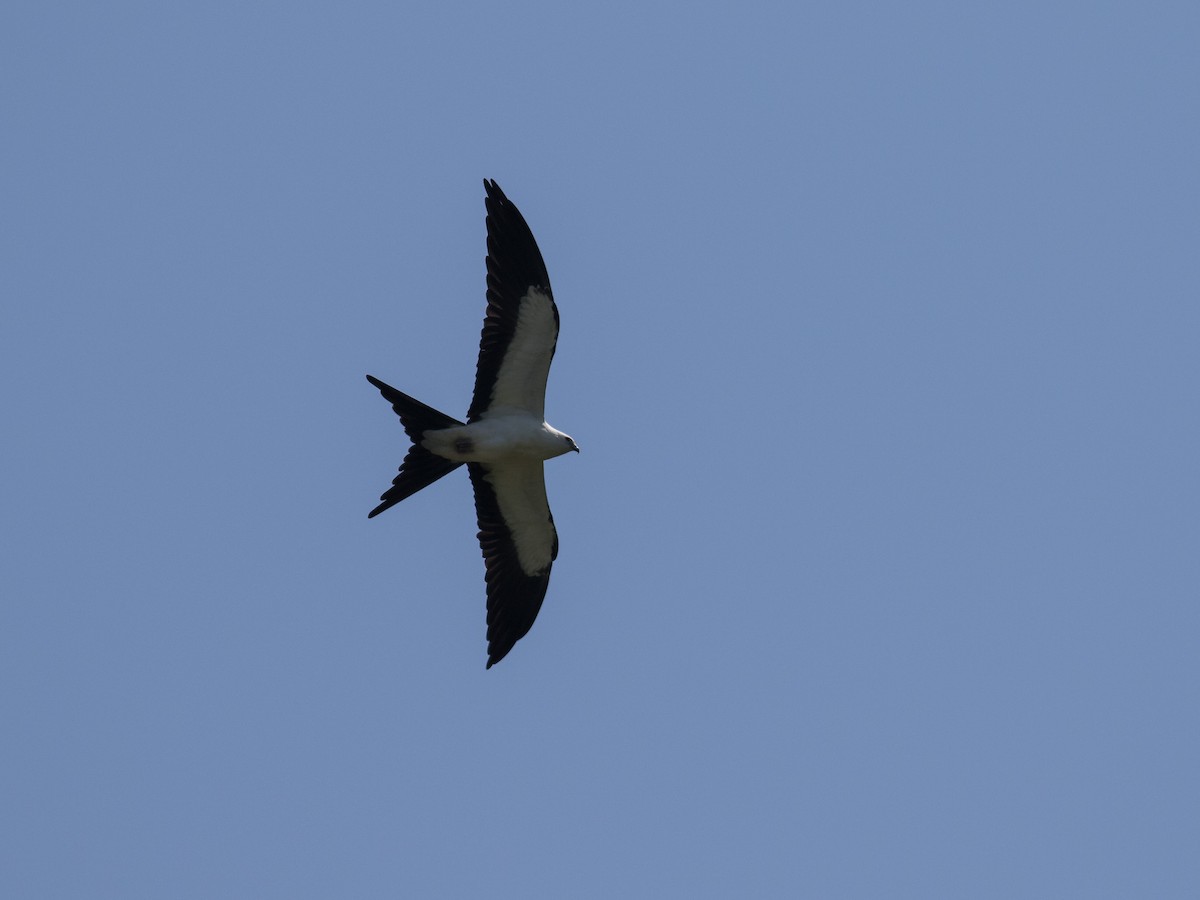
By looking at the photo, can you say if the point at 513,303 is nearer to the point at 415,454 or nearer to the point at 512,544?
the point at 415,454

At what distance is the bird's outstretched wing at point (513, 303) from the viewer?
16.2m

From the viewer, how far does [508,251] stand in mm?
16234

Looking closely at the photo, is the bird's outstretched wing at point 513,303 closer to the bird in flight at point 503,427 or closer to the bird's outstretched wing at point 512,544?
the bird in flight at point 503,427

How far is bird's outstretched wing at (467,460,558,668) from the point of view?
17.1 m

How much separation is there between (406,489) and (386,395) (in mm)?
→ 851

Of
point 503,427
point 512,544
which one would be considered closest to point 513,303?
point 503,427

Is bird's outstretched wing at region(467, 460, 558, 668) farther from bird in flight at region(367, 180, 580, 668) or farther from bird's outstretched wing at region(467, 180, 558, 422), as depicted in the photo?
bird's outstretched wing at region(467, 180, 558, 422)

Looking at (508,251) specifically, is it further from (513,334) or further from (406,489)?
(406,489)

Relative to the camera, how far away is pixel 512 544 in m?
17.4

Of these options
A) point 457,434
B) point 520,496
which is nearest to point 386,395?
point 457,434

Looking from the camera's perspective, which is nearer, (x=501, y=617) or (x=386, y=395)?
(x=386, y=395)

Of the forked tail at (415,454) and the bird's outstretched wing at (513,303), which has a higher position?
the bird's outstretched wing at (513,303)

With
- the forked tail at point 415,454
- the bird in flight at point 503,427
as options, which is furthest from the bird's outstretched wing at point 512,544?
the forked tail at point 415,454

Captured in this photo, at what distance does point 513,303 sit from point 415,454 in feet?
5.27
